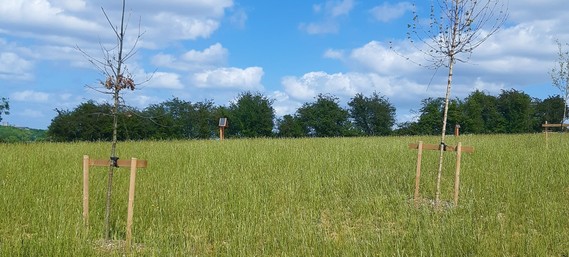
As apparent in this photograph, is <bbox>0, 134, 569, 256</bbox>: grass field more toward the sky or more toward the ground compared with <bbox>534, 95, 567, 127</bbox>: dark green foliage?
more toward the ground

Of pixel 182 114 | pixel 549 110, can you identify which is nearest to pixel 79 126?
pixel 182 114

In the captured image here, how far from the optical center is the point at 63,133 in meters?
35.8

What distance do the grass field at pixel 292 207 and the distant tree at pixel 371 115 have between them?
34.3m

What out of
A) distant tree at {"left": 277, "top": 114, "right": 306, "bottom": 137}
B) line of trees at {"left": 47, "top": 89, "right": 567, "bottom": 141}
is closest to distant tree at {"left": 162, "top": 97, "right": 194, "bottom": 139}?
line of trees at {"left": 47, "top": 89, "right": 567, "bottom": 141}

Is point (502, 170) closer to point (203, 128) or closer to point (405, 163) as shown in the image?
point (405, 163)

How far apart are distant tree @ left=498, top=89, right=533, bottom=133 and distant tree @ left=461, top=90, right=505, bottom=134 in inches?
29.5

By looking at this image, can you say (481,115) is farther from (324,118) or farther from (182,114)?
(182,114)

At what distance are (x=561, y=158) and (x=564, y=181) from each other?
9.23ft

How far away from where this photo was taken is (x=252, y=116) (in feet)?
139

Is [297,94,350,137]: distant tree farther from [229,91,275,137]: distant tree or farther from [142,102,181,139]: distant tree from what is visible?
[142,102,181,139]: distant tree

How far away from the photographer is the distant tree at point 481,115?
46.0m

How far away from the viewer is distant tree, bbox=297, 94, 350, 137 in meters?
45.2

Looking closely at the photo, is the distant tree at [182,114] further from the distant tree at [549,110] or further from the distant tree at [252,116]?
the distant tree at [549,110]

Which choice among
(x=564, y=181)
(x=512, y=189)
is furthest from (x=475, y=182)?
(x=564, y=181)
